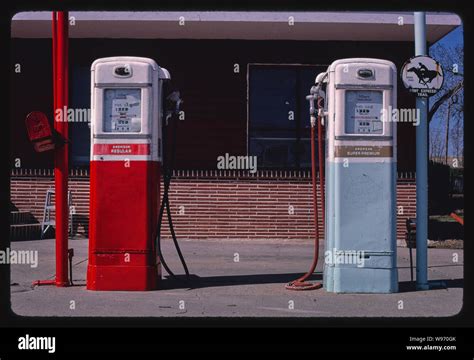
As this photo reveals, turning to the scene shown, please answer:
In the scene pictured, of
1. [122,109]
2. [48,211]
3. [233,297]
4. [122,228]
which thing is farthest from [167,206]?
[48,211]

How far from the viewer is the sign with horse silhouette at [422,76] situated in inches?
305

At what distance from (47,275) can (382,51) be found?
8392 millimetres

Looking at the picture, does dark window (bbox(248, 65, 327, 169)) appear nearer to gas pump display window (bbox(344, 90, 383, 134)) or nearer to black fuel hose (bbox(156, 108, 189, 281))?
black fuel hose (bbox(156, 108, 189, 281))

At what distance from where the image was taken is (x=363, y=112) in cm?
757

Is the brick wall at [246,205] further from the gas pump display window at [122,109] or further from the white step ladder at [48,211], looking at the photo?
the gas pump display window at [122,109]

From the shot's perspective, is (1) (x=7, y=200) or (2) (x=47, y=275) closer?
(1) (x=7, y=200)

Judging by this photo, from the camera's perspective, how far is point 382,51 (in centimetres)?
1334

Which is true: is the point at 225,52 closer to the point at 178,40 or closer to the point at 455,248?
the point at 178,40

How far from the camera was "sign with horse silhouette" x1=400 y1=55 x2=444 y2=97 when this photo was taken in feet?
25.4

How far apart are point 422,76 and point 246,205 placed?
590cm

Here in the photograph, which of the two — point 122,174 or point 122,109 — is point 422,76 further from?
point 122,174

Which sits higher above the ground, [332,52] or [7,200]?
[332,52]

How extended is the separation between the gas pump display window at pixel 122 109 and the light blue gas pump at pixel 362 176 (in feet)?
7.65

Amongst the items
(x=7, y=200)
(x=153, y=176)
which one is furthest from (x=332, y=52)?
(x=7, y=200)
